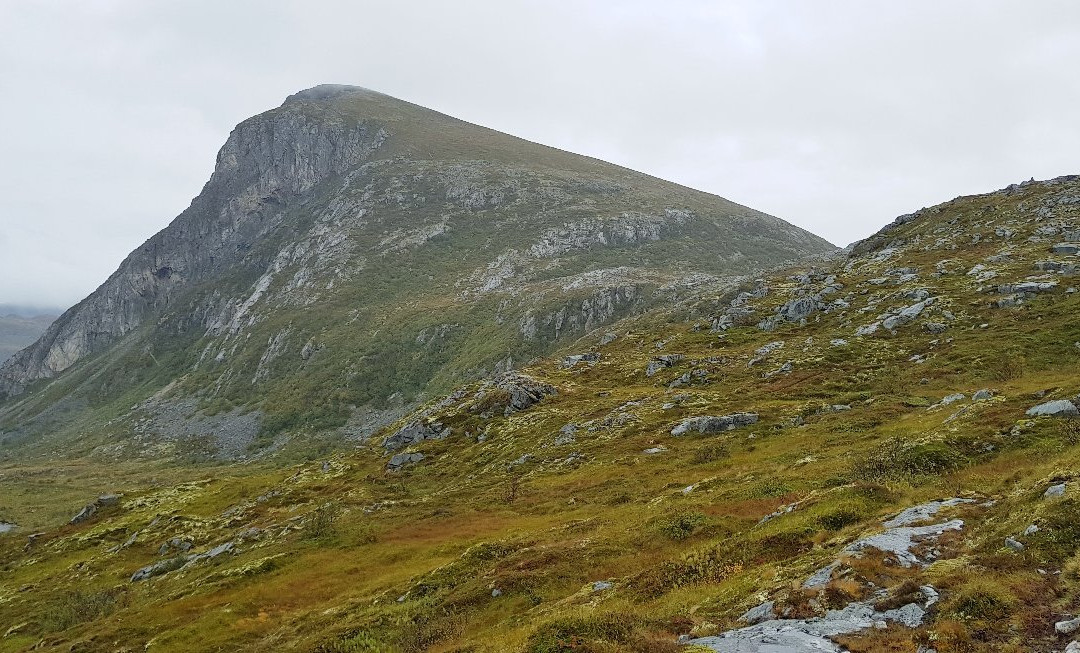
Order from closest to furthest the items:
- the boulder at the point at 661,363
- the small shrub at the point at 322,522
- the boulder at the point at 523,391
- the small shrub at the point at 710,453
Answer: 1. the small shrub at the point at 710,453
2. the small shrub at the point at 322,522
3. the boulder at the point at 523,391
4. the boulder at the point at 661,363

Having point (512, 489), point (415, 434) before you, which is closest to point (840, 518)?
point (512, 489)

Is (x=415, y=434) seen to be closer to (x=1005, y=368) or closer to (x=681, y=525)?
(x=681, y=525)

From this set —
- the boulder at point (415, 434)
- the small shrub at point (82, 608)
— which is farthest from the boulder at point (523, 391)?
the small shrub at point (82, 608)

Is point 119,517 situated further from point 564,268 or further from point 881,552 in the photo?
point 564,268

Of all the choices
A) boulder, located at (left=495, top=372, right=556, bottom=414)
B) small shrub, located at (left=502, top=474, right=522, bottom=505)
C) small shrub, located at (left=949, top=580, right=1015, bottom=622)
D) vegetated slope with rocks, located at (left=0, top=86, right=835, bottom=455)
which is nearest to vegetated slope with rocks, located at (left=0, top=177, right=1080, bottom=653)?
small shrub, located at (left=949, top=580, right=1015, bottom=622)

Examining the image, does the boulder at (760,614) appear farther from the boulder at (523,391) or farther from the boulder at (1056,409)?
the boulder at (523,391)

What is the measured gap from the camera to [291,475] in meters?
66.5

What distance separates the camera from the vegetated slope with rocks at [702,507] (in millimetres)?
14648

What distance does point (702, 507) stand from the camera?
2870 cm

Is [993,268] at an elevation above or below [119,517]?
above

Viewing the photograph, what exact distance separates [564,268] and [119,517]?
378ft

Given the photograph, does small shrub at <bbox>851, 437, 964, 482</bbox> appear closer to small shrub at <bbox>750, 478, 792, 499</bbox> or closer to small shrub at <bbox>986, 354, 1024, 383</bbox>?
small shrub at <bbox>750, 478, 792, 499</bbox>

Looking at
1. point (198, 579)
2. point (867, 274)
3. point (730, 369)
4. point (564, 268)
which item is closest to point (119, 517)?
point (198, 579)

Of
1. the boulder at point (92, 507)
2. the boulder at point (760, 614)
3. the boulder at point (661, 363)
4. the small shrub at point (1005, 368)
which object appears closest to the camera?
the boulder at point (760, 614)
